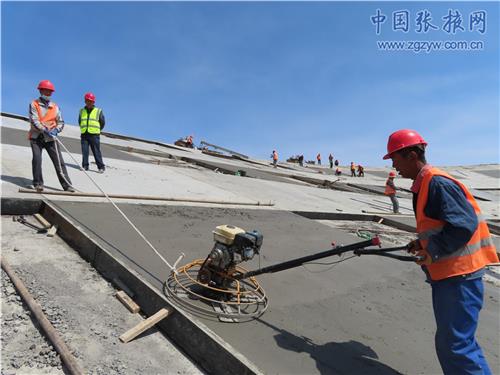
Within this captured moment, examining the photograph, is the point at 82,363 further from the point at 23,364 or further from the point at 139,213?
the point at 139,213

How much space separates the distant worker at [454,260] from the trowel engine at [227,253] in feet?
3.99

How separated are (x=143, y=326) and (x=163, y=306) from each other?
21 centimetres

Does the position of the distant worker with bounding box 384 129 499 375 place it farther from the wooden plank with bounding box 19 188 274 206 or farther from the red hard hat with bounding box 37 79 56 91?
the red hard hat with bounding box 37 79 56 91

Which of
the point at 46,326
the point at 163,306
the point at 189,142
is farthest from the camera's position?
the point at 189,142

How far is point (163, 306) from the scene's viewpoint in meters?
2.66

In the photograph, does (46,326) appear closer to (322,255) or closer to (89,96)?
(322,255)

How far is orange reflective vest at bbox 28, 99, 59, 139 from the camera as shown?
16.5ft

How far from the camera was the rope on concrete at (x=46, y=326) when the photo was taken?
2.09 m

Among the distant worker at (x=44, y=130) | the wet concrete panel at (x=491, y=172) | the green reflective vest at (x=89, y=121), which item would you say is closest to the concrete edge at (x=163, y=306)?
the distant worker at (x=44, y=130)

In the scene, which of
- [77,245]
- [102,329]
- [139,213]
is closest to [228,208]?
[139,213]

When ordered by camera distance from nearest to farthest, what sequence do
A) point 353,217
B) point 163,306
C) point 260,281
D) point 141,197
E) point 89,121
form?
1. point 163,306
2. point 260,281
3. point 141,197
4. point 89,121
5. point 353,217

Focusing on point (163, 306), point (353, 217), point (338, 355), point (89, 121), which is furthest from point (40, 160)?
point (353, 217)

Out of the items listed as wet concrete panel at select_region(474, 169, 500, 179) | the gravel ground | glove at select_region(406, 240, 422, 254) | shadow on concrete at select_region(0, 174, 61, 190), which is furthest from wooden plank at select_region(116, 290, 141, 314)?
wet concrete panel at select_region(474, 169, 500, 179)

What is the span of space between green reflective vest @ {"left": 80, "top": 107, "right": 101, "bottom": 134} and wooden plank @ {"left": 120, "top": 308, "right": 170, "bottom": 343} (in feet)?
17.7
